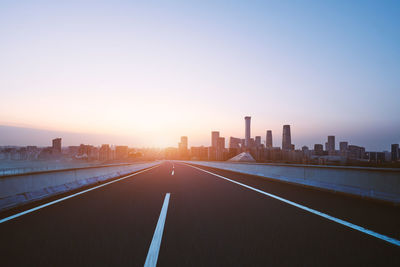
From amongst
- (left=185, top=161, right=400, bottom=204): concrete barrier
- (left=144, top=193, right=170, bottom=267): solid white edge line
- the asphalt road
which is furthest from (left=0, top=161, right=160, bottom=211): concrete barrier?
(left=185, top=161, right=400, bottom=204): concrete barrier

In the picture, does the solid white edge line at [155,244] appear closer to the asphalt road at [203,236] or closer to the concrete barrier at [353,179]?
the asphalt road at [203,236]

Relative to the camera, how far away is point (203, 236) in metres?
4.63

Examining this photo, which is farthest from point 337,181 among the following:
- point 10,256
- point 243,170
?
point 243,170

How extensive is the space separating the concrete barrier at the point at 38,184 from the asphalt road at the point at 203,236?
2.77 feet

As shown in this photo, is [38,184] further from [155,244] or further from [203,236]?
[203,236]

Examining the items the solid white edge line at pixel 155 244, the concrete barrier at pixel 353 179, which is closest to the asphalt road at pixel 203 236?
the solid white edge line at pixel 155 244

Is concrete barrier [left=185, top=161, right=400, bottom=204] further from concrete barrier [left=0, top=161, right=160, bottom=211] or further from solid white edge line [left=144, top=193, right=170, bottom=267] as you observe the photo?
concrete barrier [left=0, top=161, right=160, bottom=211]

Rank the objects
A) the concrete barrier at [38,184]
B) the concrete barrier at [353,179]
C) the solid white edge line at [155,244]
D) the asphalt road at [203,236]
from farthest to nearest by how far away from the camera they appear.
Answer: the concrete barrier at [353,179], the concrete barrier at [38,184], the asphalt road at [203,236], the solid white edge line at [155,244]

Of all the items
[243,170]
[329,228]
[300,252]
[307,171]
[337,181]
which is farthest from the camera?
[243,170]

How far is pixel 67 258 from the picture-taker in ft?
11.9

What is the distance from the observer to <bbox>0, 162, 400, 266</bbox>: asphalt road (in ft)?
11.8

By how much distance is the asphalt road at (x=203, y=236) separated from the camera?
3582 millimetres

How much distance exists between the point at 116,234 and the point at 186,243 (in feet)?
4.46

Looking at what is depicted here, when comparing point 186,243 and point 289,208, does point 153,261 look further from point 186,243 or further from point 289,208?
point 289,208
